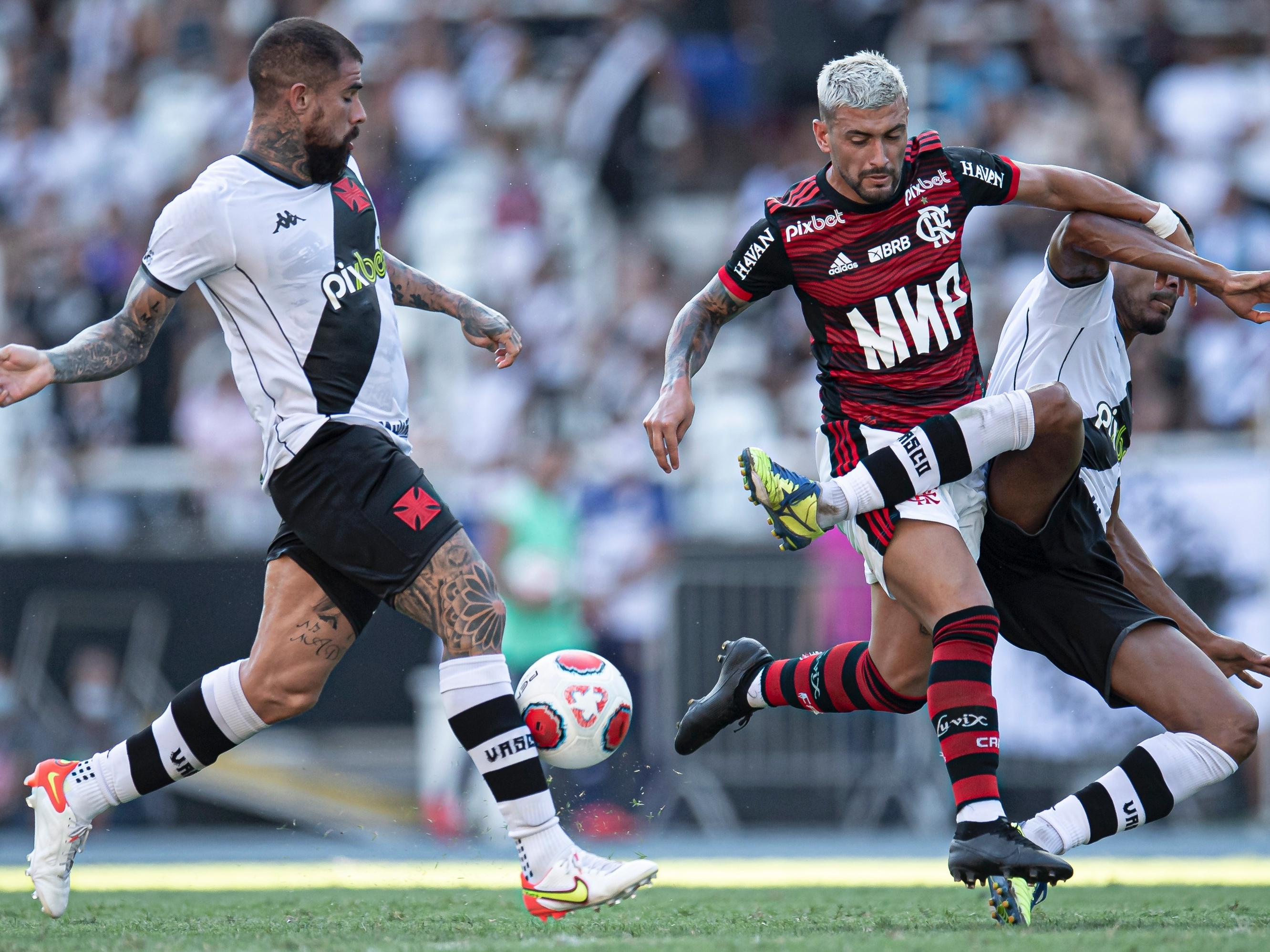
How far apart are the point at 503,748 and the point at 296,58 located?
2.21 metres

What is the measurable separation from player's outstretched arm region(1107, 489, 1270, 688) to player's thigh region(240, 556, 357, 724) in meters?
2.70

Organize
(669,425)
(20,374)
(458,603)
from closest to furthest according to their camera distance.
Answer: (20,374)
(458,603)
(669,425)

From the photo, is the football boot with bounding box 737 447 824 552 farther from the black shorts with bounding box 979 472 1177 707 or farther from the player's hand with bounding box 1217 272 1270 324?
the player's hand with bounding box 1217 272 1270 324

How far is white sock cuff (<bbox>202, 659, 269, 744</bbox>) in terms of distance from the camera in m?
4.59

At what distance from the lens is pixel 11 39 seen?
13.4 meters

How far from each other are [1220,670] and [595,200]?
8171 mm

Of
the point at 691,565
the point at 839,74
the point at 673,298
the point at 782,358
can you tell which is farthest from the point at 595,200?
the point at 839,74

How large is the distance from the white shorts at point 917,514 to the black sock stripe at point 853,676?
1.21 ft

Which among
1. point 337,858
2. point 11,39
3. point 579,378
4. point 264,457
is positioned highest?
point 11,39

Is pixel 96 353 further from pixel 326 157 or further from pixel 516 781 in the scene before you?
pixel 516 781

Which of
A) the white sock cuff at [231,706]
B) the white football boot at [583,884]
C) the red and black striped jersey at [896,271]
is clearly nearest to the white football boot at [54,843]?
the white sock cuff at [231,706]

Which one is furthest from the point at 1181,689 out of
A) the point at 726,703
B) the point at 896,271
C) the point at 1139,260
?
the point at 726,703

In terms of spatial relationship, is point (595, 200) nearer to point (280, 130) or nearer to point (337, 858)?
point (337, 858)

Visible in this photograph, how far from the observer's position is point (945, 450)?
459cm
